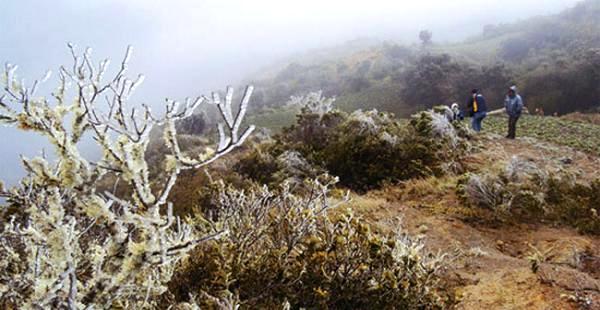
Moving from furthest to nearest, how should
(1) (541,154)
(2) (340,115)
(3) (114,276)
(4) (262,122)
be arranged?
1. (4) (262,122)
2. (2) (340,115)
3. (1) (541,154)
4. (3) (114,276)

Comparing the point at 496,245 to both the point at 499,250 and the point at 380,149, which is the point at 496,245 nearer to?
the point at 499,250

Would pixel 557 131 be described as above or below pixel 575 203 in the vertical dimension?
below

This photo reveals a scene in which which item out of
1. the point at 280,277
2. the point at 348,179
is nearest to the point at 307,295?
the point at 280,277

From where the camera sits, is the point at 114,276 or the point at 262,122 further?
the point at 262,122

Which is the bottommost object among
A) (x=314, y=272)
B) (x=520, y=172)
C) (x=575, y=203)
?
(x=575, y=203)

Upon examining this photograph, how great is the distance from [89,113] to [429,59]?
2354 centimetres

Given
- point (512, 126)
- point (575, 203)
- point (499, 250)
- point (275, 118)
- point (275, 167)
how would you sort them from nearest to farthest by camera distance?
point (499, 250), point (575, 203), point (275, 167), point (512, 126), point (275, 118)

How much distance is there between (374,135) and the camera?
996 centimetres

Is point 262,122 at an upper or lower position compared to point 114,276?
lower

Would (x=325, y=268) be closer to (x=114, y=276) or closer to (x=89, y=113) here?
(x=114, y=276)

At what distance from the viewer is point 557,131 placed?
12766 millimetres

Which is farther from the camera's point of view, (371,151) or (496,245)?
(371,151)

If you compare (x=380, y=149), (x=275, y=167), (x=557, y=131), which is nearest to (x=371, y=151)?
(x=380, y=149)

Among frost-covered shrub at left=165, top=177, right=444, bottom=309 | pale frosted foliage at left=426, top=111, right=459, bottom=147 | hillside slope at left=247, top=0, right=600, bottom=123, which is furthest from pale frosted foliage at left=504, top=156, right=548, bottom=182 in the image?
hillside slope at left=247, top=0, right=600, bottom=123
